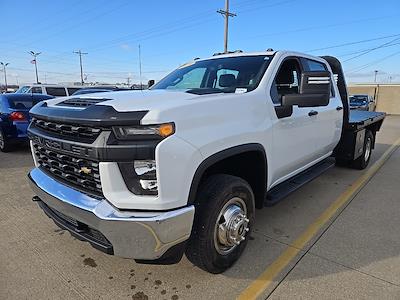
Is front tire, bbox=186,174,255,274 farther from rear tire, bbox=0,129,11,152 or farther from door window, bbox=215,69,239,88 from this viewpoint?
rear tire, bbox=0,129,11,152

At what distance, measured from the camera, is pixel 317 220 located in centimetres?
391

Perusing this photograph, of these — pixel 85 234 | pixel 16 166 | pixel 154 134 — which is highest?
pixel 154 134

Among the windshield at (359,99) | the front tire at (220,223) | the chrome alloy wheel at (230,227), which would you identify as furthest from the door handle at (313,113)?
the windshield at (359,99)

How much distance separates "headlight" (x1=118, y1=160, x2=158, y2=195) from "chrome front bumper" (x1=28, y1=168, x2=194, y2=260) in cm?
16

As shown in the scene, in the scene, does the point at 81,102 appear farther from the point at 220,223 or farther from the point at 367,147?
the point at 367,147

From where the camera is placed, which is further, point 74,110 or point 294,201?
point 294,201

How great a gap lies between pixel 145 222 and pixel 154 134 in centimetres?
58

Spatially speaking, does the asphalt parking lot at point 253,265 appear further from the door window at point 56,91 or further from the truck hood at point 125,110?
the door window at point 56,91

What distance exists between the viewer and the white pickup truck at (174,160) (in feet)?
6.81

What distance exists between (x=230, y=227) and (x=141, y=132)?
3.86 feet

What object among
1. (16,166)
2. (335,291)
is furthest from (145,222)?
(16,166)

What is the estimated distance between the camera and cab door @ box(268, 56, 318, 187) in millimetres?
3182

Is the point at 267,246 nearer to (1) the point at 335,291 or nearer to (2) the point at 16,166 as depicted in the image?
(1) the point at 335,291

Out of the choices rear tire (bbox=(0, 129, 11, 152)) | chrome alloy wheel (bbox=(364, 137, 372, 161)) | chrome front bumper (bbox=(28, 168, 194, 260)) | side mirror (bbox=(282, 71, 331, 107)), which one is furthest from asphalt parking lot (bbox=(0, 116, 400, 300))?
rear tire (bbox=(0, 129, 11, 152))
